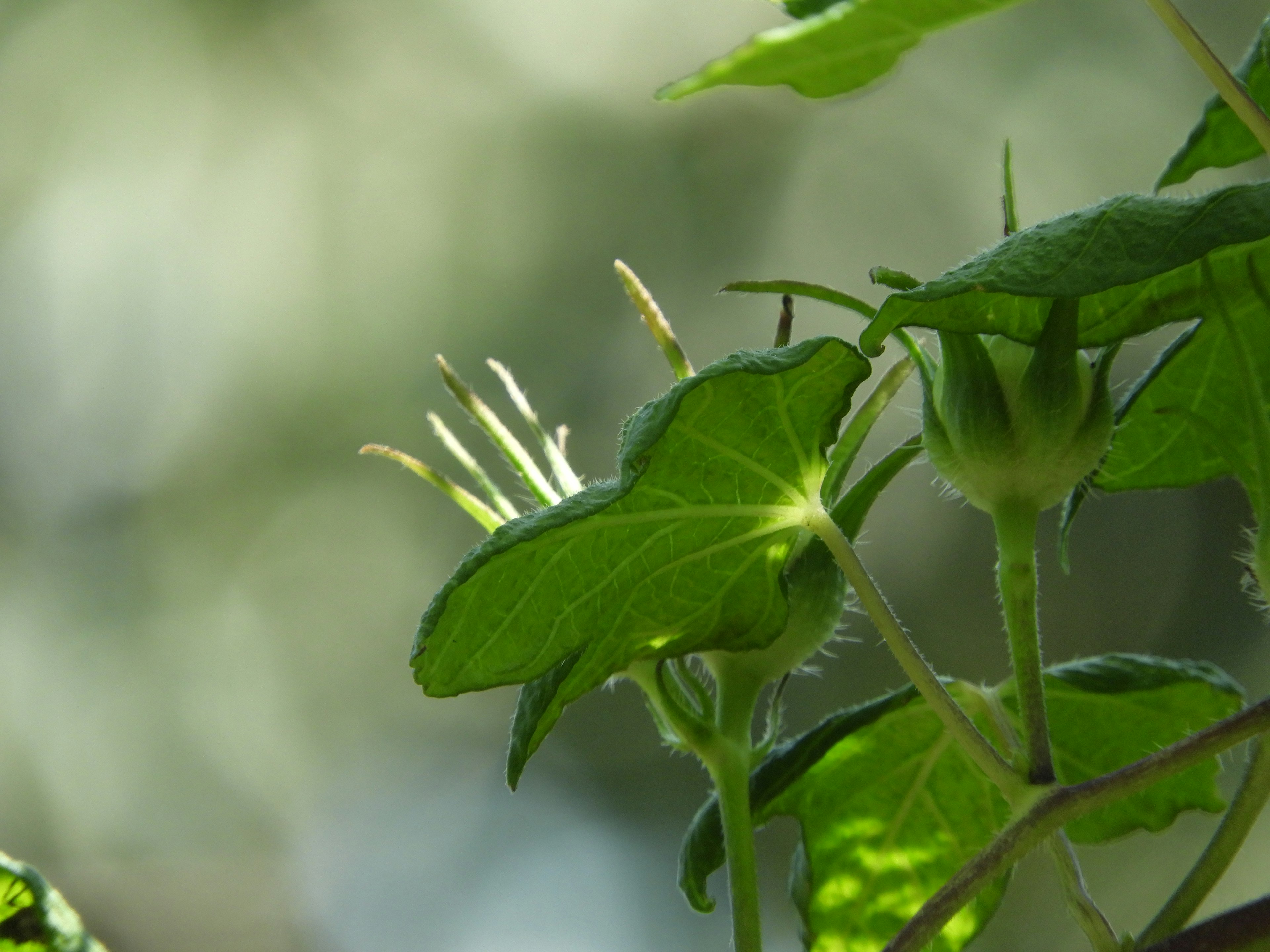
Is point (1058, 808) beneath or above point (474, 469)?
beneath

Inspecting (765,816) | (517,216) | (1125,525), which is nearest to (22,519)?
(517,216)

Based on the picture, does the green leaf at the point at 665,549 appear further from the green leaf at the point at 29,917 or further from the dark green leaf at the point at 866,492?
the green leaf at the point at 29,917

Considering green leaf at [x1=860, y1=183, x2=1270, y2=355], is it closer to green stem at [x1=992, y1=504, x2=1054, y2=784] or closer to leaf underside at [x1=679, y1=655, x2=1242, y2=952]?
green stem at [x1=992, y1=504, x2=1054, y2=784]

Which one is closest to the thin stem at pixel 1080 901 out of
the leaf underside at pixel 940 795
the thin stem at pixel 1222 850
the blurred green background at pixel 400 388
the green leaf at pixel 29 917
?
the thin stem at pixel 1222 850

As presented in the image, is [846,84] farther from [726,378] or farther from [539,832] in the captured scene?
[539,832]

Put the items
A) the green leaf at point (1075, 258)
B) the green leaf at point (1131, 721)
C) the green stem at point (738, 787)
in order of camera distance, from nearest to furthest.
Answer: the green leaf at point (1075, 258), the green stem at point (738, 787), the green leaf at point (1131, 721)

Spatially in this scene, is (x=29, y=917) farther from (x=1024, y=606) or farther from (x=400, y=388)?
(x=400, y=388)

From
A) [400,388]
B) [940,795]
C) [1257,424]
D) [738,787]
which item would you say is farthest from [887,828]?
[400,388]
